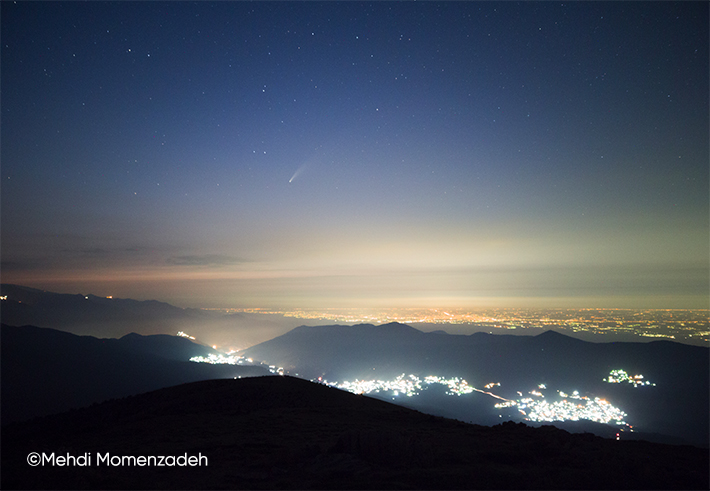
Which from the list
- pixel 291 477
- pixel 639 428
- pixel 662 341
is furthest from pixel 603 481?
pixel 662 341

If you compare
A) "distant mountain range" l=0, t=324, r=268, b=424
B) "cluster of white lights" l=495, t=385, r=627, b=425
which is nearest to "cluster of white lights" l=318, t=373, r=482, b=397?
"cluster of white lights" l=495, t=385, r=627, b=425

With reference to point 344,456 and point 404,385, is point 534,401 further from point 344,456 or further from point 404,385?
point 344,456

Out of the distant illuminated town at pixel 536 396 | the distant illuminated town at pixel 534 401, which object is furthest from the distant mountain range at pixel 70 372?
the distant illuminated town at pixel 534 401

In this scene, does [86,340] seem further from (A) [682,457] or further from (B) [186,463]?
(A) [682,457]

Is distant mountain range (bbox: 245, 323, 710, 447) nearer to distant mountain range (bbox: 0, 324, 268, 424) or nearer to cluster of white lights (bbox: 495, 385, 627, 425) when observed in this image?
cluster of white lights (bbox: 495, 385, 627, 425)

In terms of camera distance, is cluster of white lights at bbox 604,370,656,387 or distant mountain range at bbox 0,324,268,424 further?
cluster of white lights at bbox 604,370,656,387

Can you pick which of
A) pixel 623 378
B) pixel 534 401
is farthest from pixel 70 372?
pixel 623 378

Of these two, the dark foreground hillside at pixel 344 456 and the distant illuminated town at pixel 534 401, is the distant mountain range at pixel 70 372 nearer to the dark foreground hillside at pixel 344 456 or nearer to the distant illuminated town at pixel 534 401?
the distant illuminated town at pixel 534 401
